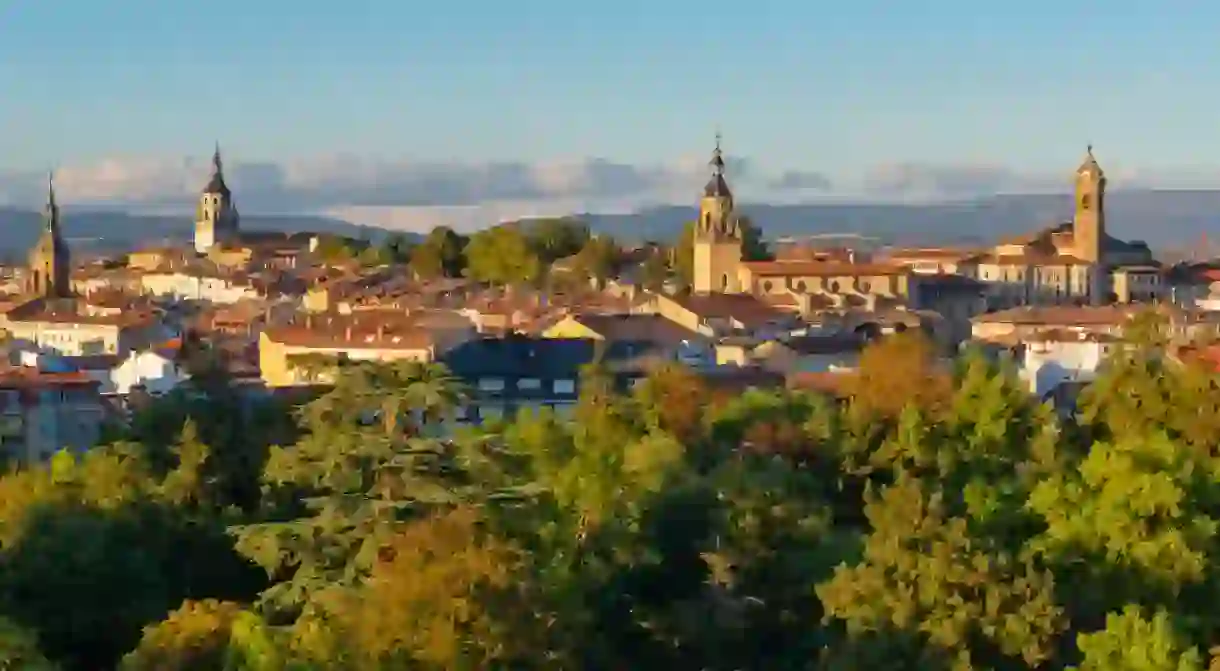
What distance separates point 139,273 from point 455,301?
121 ft

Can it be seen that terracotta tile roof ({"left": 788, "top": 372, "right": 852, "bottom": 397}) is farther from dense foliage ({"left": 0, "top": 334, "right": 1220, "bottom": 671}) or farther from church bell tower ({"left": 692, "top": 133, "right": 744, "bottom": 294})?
church bell tower ({"left": 692, "top": 133, "right": 744, "bottom": 294})

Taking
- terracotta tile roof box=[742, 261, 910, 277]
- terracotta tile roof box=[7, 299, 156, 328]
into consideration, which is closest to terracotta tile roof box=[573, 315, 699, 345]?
terracotta tile roof box=[7, 299, 156, 328]

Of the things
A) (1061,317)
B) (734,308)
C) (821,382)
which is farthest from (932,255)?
(821,382)

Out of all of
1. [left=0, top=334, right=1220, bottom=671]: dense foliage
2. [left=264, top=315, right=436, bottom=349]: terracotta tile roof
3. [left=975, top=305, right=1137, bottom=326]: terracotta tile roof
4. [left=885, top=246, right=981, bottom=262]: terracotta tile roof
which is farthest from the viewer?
[left=885, top=246, right=981, bottom=262]: terracotta tile roof

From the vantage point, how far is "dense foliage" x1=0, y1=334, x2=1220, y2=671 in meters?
13.8

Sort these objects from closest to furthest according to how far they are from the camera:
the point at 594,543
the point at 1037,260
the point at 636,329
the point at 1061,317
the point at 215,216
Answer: the point at 594,543, the point at 636,329, the point at 1061,317, the point at 1037,260, the point at 215,216

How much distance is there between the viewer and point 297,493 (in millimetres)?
18375

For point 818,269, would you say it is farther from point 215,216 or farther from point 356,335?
point 215,216

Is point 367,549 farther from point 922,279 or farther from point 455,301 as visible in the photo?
point 922,279

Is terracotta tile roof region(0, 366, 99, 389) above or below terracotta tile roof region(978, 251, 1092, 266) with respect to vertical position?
above

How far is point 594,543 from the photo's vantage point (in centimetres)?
1698

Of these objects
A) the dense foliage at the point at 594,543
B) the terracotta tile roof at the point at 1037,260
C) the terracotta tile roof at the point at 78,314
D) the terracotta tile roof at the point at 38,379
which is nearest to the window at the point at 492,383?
the terracotta tile roof at the point at 38,379

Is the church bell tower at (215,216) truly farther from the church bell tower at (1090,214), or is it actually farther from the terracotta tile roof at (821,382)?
the terracotta tile roof at (821,382)

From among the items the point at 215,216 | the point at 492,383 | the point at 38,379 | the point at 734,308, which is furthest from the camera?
the point at 215,216
